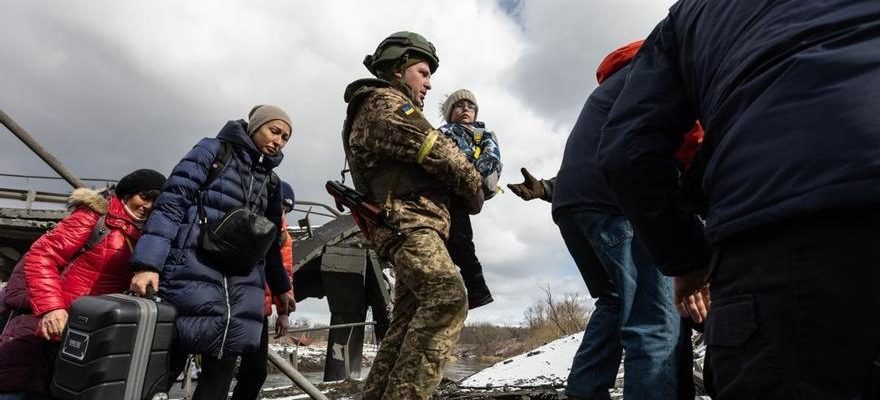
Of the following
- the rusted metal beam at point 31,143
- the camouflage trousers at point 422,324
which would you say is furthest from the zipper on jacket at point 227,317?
the rusted metal beam at point 31,143

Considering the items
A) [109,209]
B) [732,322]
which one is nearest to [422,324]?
[732,322]

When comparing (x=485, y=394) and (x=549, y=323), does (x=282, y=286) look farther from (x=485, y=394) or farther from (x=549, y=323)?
(x=549, y=323)

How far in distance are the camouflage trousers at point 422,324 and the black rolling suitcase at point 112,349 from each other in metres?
1.00

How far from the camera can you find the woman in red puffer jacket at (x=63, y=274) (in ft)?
9.68

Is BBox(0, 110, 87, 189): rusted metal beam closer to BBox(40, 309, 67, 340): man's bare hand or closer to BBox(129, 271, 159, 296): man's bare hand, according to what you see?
BBox(40, 309, 67, 340): man's bare hand

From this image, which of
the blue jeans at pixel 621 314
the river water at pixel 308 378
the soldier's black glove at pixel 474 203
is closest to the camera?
the blue jeans at pixel 621 314

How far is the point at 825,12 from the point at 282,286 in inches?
133

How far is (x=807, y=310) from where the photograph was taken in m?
0.91

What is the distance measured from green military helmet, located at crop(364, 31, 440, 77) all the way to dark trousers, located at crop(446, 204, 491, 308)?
88 centimetres

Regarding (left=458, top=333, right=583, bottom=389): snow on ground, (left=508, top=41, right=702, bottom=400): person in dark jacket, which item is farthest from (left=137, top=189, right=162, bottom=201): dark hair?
(left=458, top=333, right=583, bottom=389): snow on ground

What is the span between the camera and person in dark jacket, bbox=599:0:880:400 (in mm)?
890

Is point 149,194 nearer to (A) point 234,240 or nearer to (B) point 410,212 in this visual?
(A) point 234,240

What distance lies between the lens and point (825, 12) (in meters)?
1.04

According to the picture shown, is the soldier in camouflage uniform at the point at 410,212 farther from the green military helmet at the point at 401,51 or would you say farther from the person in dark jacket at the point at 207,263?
the person in dark jacket at the point at 207,263
